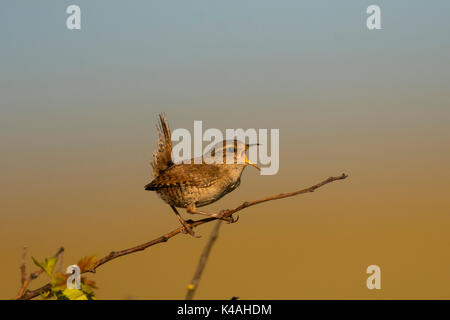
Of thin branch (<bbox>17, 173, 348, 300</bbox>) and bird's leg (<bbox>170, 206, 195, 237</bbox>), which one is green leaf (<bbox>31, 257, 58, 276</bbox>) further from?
bird's leg (<bbox>170, 206, 195, 237</bbox>)

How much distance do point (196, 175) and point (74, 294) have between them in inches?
120

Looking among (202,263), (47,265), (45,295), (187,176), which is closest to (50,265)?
(47,265)

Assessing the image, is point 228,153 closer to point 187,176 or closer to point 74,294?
point 187,176

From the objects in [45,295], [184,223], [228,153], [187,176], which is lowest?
[45,295]

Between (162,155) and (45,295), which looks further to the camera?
(162,155)

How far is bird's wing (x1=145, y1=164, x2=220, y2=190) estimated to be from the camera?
5383 millimetres

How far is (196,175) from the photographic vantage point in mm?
5562

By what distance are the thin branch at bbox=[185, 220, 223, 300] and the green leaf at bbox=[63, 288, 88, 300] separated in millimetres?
521

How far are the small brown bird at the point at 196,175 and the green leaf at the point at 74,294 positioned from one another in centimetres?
256

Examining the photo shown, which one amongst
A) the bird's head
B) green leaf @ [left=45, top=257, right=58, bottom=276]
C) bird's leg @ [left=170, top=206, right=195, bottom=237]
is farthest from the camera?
the bird's head

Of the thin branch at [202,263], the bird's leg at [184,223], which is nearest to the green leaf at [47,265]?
the thin branch at [202,263]

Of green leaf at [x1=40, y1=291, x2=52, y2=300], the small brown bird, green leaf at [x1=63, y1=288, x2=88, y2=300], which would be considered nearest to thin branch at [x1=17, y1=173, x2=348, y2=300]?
green leaf at [x1=40, y1=291, x2=52, y2=300]
